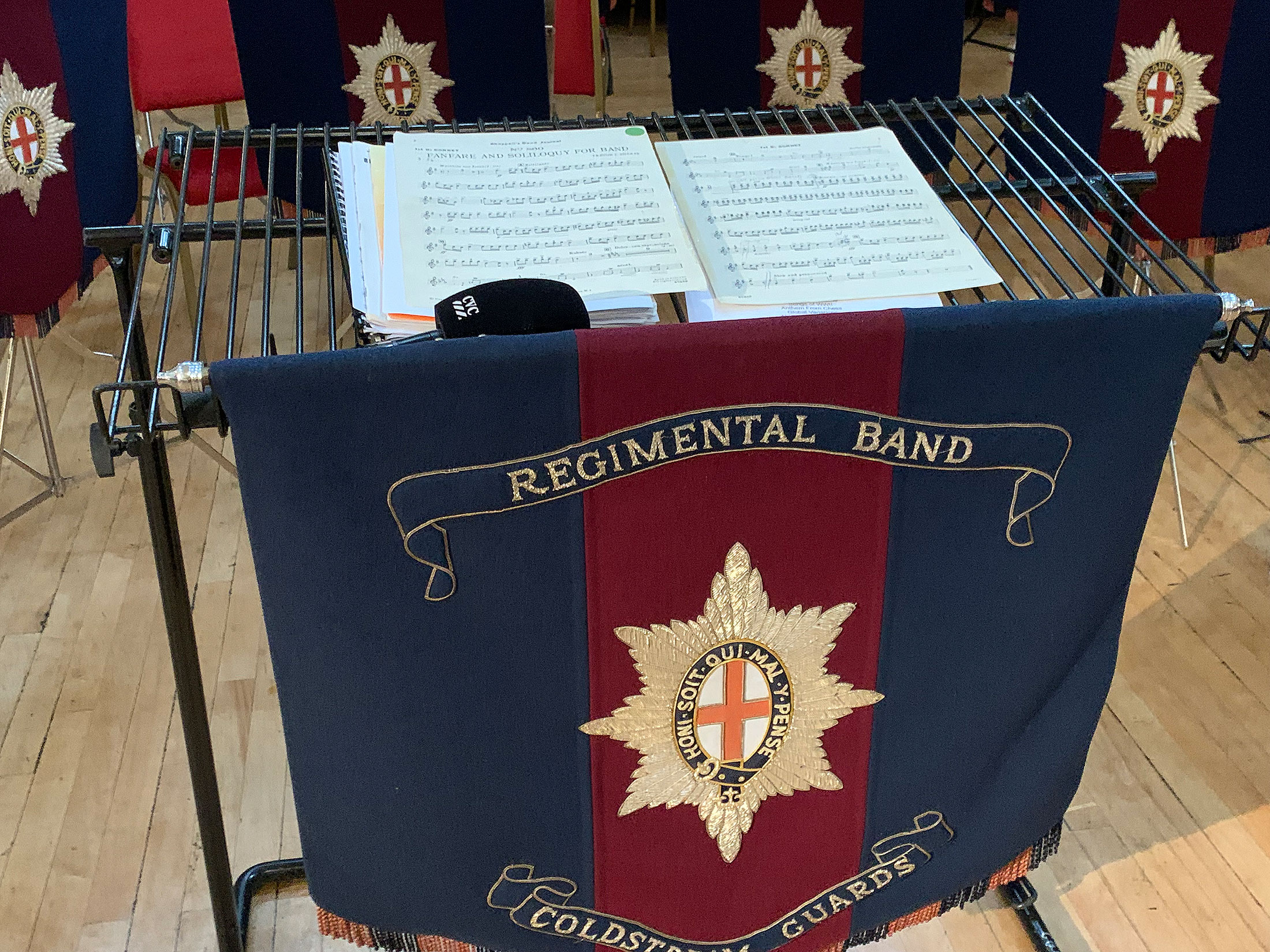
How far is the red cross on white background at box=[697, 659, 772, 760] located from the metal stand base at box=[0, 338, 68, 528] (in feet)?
5.00

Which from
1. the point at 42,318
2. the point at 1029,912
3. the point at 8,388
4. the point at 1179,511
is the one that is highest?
the point at 42,318

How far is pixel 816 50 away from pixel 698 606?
1.68m

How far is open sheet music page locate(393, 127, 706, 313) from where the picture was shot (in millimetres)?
1047

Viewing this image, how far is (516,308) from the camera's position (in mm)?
936

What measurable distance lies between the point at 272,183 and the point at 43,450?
5.33 feet

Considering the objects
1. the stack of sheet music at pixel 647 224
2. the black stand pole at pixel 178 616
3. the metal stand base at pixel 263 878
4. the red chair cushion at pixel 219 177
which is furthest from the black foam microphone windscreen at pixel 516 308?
the red chair cushion at pixel 219 177

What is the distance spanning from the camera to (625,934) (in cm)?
118

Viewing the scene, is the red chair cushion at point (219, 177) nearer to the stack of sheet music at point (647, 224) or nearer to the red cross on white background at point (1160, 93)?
the stack of sheet music at point (647, 224)

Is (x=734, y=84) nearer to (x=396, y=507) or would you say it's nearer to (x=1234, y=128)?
(x=1234, y=128)

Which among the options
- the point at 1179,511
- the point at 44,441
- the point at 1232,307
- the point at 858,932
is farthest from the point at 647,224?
the point at 44,441

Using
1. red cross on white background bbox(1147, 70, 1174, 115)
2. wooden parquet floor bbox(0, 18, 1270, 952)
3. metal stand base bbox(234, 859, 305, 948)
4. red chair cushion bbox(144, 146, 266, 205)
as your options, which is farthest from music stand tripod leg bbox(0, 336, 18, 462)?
red cross on white background bbox(1147, 70, 1174, 115)

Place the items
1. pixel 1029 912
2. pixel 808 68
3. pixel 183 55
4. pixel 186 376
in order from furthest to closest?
1. pixel 183 55
2. pixel 808 68
3. pixel 1029 912
4. pixel 186 376

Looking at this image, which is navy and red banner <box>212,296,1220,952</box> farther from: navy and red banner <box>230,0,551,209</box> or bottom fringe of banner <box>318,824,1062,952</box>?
navy and red banner <box>230,0,551,209</box>

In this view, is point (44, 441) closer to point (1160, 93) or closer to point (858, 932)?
point (858, 932)
